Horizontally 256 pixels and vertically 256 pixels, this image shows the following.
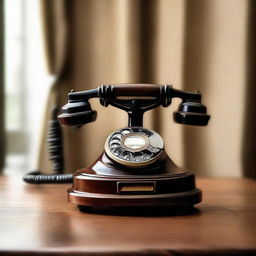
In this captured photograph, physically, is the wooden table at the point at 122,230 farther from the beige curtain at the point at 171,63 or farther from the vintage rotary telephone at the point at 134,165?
the beige curtain at the point at 171,63

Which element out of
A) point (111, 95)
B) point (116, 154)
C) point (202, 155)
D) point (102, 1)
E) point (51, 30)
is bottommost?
point (202, 155)

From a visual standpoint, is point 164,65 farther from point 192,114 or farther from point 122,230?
point 122,230

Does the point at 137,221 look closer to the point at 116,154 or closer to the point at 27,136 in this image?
the point at 116,154

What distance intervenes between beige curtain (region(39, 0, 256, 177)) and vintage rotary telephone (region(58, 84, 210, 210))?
70 centimetres

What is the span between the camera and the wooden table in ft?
1.93

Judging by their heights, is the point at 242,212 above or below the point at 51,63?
below

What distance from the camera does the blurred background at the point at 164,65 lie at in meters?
1.60

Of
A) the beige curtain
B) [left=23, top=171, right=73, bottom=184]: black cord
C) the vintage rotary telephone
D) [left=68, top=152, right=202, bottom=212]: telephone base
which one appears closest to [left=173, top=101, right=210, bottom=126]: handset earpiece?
the vintage rotary telephone

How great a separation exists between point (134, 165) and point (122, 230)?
0.17 m

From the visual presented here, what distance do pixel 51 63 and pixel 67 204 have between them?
78 cm

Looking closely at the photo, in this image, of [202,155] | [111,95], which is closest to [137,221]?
[111,95]

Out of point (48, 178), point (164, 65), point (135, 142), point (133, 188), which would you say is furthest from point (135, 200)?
point (164, 65)

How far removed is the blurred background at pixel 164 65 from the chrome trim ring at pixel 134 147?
27.4 inches

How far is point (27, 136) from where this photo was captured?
1.70 metres
